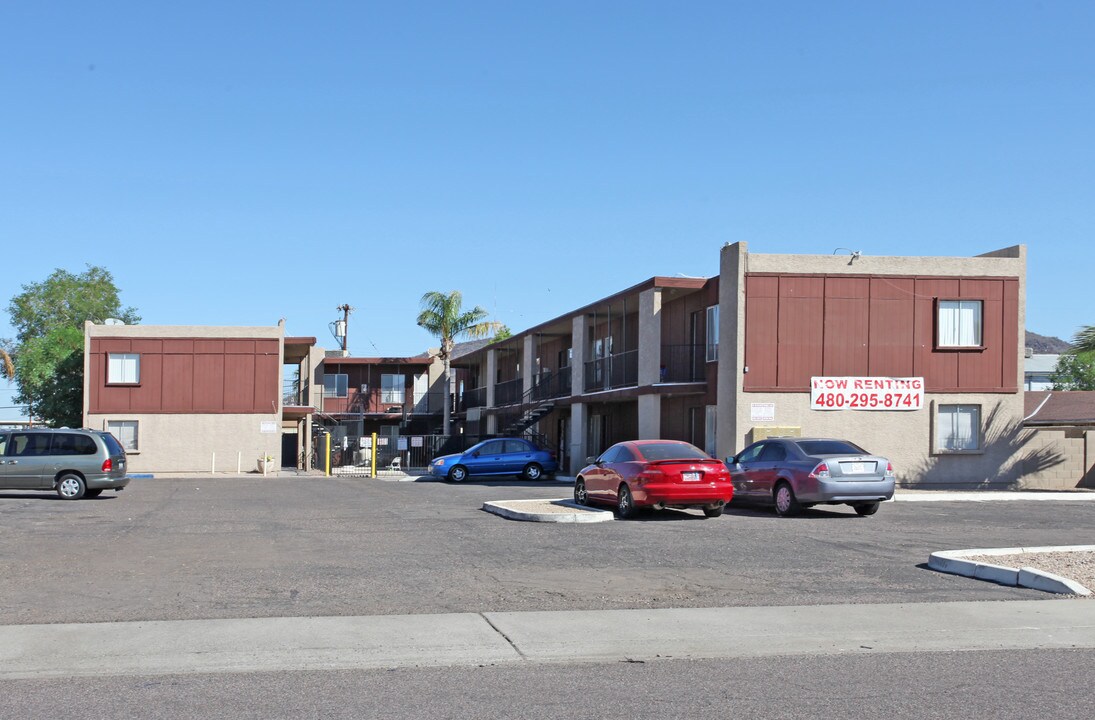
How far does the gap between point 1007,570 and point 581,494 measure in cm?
1116

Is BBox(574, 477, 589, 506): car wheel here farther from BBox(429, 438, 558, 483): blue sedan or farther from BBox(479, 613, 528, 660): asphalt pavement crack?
BBox(429, 438, 558, 483): blue sedan

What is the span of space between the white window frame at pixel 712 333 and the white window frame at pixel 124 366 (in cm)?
2481

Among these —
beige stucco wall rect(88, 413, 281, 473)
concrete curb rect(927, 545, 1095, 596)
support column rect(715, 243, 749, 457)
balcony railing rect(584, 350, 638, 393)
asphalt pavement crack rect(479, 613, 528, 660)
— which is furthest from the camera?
beige stucco wall rect(88, 413, 281, 473)

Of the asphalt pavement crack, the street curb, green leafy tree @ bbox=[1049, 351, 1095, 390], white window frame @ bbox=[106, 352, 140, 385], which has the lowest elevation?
the street curb

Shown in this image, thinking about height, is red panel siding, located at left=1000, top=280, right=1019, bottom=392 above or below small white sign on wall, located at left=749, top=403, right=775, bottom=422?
above

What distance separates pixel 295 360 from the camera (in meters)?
58.6

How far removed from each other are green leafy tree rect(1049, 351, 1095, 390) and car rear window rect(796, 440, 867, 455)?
5025 centimetres

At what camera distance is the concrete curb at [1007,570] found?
1122 cm

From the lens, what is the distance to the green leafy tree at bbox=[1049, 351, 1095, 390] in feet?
220

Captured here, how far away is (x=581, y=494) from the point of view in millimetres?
22109

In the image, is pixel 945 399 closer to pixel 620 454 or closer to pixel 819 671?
pixel 620 454

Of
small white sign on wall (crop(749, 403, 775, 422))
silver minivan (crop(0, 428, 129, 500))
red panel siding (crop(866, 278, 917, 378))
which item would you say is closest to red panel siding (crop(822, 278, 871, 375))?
red panel siding (crop(866, 278, 917, 378))

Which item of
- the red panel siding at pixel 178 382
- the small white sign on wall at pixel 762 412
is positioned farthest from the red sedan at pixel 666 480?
the red panel siding at pixel 178 382

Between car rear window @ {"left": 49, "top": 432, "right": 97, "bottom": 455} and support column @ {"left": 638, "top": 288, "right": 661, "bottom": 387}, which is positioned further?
support column @ {"left": 638, "top": 288, "right": 661, "bottom": 387}
